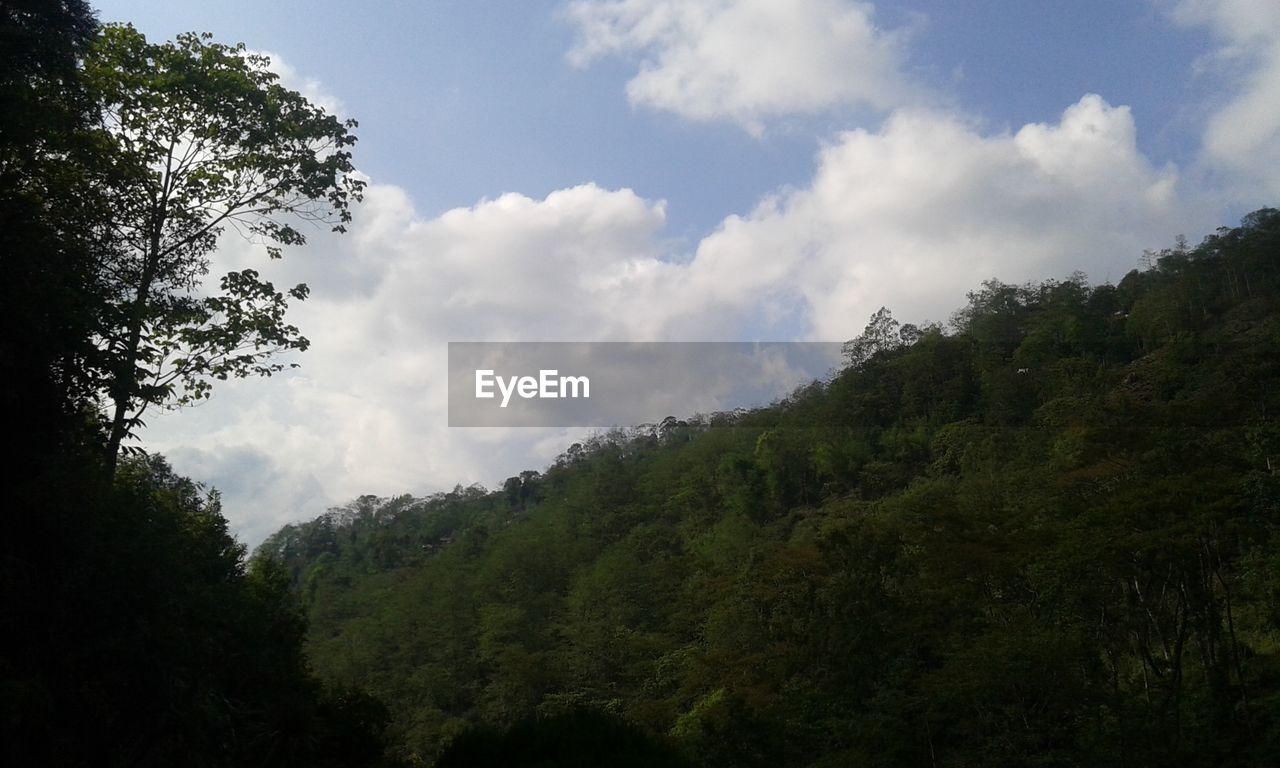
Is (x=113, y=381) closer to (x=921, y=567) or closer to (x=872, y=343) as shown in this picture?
(x=921, y=567)

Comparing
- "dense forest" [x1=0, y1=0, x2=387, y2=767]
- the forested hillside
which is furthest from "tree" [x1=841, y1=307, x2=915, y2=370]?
"dense forest" [x1=0, y1=0, x2=387, y2=767]

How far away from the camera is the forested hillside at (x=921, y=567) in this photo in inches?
516

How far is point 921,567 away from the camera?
1767 centimetres

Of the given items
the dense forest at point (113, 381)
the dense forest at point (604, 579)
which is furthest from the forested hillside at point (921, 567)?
the dense forest at point (113, 381)

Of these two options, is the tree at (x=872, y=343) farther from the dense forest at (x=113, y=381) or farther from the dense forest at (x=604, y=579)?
the dense forest at (x=113, y=381)

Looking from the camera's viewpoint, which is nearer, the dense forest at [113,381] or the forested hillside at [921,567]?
the dense forest at [113,381]

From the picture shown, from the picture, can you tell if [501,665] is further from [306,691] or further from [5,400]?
[5,400]

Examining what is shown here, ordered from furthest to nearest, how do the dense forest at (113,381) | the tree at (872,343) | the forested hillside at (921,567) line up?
1. the tree at (872,343)
2. the forested hillside at (921,567)
3. the dense forest at (113,381)

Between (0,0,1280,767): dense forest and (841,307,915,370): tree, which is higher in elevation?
(841,307,915,370): tree

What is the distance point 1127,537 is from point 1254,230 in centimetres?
3849

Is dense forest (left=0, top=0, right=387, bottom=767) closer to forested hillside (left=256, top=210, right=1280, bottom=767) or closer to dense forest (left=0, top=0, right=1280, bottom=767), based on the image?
dense forest (left=0, top=0, right=1280, bottom=767)

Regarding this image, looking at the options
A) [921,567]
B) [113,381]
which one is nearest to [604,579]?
[921,567]

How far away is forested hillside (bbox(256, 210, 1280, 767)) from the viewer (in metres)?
13.1

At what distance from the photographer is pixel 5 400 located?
7.57 meters
